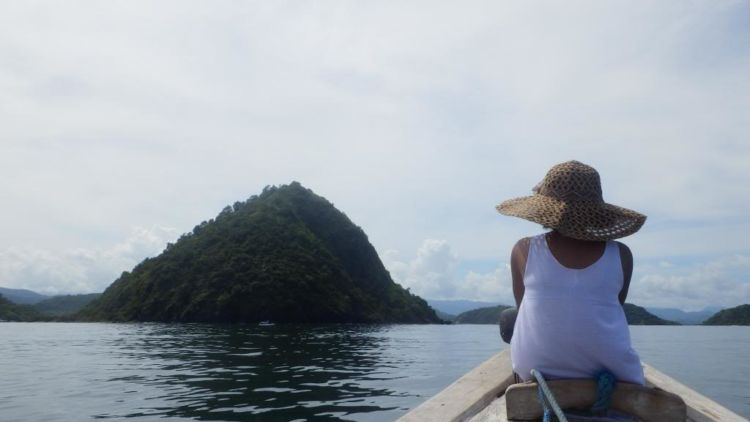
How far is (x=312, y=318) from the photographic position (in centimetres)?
11069

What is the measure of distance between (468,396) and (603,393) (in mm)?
1447

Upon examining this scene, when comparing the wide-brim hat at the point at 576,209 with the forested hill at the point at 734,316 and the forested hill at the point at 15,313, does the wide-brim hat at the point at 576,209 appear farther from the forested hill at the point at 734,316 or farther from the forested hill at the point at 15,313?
the forested hill at the point at 734,316

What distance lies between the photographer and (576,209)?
3.38 meters

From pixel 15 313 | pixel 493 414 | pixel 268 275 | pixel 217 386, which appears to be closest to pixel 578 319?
pixel 493 414

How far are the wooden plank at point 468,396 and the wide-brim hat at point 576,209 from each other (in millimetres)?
1452

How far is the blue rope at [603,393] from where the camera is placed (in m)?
3.17

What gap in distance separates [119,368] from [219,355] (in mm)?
5650

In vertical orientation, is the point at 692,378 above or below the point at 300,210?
below

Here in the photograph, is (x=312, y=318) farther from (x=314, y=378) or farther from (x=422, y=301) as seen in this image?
(x=314, y=378)

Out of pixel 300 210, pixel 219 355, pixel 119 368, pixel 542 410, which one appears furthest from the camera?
pixel 300 210

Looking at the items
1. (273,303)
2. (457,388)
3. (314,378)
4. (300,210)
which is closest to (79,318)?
(273,303)

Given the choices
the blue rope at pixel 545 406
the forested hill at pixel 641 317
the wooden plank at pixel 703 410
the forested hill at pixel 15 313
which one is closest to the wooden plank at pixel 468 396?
the blue rope at pixel 545 406

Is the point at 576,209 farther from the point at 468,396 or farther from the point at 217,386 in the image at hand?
the point at 217,386

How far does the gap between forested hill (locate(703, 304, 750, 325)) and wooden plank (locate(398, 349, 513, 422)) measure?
665 feet
